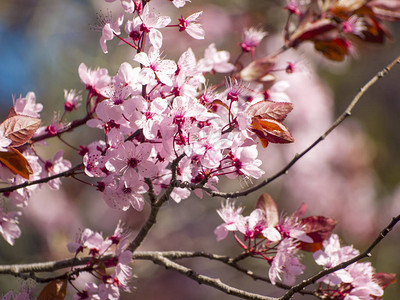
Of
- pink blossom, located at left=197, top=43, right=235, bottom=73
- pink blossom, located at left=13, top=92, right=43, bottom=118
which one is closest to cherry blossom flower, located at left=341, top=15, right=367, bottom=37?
pink blossom, located at left=197, top=43, right=235, bottom=73

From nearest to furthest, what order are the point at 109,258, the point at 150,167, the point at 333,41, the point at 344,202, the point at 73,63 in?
the point at 150,167 → the point at 109,258 → the point at 333,41 → the point at 344,202 → the point at 73,63

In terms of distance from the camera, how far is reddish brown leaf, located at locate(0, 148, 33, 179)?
92cm

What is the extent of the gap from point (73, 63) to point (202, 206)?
1.62 m

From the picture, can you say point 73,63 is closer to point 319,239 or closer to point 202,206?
point 202,206

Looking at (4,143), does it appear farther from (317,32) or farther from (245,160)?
(317,32)

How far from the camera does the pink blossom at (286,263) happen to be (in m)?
1.06

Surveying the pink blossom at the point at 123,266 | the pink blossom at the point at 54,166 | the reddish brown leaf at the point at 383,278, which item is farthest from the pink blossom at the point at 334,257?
the pink blossom at the point at 54,166

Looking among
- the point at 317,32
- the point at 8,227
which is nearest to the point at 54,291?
the point at 8,227

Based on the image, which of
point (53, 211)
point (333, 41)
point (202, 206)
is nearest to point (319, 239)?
point (333, 41)

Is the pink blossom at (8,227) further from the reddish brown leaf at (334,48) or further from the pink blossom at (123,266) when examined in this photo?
the reddish brown leaf at (334,48)

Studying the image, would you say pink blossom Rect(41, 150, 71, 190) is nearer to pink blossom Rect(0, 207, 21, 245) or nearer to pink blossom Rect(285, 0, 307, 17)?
pink blossom Rect(0, 207, 21, 245)

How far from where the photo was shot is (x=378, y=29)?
1545 mm

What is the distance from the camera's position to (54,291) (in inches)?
42.1

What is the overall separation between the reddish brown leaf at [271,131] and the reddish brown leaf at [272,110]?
1 cm
